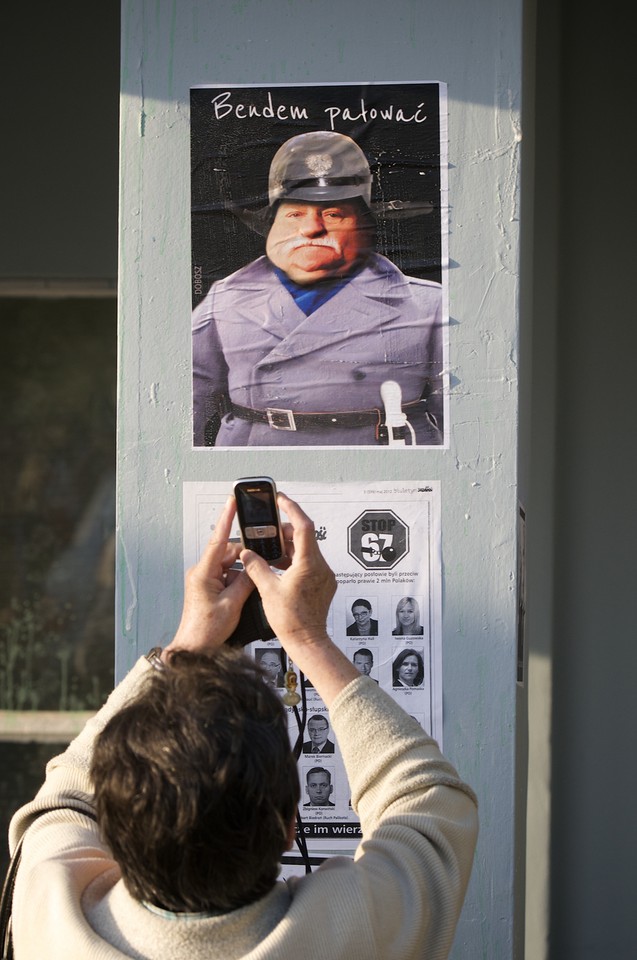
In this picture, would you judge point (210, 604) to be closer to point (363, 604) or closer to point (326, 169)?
point (363, 604)

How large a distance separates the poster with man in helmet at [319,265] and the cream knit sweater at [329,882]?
100 cm

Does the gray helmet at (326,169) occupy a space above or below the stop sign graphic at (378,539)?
above

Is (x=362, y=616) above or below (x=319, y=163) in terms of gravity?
below

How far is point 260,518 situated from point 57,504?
294 cm

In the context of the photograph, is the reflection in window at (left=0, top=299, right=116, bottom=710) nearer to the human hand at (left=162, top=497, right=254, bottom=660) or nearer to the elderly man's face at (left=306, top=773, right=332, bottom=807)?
the elderly man's face at (left=306, top=773, right=332, bottom=807)

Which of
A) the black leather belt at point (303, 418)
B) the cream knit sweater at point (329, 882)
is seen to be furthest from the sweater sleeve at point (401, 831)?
the black leather belt at point (303, 418)

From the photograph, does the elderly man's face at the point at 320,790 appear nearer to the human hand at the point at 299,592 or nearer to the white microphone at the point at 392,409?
the white microphone at the point at 392,409

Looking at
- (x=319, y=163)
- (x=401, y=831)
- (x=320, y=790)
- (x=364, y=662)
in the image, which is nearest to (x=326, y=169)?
(x=319, y=163)

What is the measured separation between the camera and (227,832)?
3.64 ft

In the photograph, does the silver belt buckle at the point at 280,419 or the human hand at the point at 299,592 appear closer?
the human hand at the point at 299,592

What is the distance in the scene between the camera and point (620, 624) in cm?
353

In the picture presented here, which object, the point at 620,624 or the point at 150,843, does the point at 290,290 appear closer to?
the point at 150,843

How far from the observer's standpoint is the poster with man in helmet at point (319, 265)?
2.27 metres

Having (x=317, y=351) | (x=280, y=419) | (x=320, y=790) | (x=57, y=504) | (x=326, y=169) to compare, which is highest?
(x=326, y=169)
